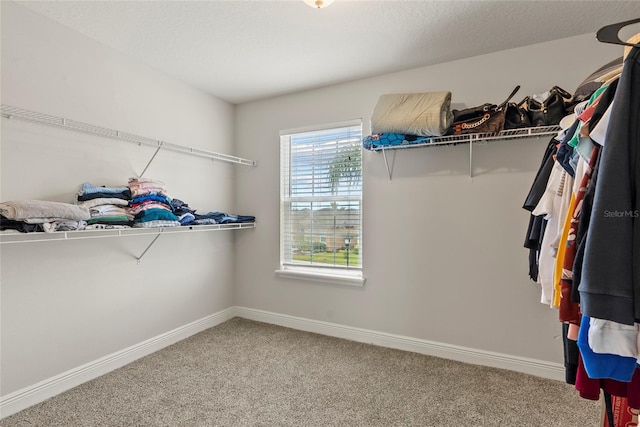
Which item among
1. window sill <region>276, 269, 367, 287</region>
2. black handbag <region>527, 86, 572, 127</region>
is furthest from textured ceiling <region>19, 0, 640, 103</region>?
window sill <region>276, 269, 367, 287</region>

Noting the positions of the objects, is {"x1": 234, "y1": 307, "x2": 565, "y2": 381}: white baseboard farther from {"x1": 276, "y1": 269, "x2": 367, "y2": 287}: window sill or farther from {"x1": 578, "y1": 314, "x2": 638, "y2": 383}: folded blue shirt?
{"x1": 578, "y1": 314, "x2": 638, "y2": 383}: folded blue shirt

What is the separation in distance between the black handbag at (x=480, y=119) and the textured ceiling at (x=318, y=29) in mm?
465

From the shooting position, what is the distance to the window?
2.98 m

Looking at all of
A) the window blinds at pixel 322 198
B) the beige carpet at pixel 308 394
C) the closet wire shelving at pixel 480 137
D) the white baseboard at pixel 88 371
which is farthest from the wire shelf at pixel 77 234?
the closet wire shelving at pixel 480 137

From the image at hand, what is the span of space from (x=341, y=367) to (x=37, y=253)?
6.99ft

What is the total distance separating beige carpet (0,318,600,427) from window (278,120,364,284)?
2.76ft

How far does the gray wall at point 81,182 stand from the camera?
1871 mm

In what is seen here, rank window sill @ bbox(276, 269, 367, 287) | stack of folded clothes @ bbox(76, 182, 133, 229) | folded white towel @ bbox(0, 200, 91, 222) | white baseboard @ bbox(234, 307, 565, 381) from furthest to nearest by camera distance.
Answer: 1. window sill @ bbox(276, 269, 367, 287)
2. white baseboard @ bbox(234, 307, 565, 381)
3. stack of folded clothes @ bbox(76, 182, 133, 229)
4. folded white towel @ bbox(0, 200, 91, 222)

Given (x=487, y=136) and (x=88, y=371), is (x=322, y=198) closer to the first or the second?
(x=487, y=136)

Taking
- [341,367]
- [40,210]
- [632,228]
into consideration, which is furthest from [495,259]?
[40,210]

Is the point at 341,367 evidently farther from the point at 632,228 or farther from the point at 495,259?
the point at 632,228

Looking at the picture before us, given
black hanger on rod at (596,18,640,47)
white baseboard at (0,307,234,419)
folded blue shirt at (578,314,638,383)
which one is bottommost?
white baseboard at (0,307,234,419)

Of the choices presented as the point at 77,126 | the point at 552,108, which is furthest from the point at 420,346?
the point at 77,126

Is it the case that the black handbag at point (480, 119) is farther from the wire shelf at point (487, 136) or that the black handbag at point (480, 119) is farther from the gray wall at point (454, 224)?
the gray wall at point (454, 224)
